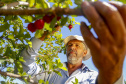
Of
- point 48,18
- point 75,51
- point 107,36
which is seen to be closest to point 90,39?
point 107,36

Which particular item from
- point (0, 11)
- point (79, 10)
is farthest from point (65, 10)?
point (0, 11)

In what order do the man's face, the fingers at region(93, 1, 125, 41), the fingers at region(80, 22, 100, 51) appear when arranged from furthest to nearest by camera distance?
the man's face
the fingers at region(80, 22, 100, 51)
the fingers at region(93, 1, 125, 41)

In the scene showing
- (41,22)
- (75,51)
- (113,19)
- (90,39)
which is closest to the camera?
(113,19)

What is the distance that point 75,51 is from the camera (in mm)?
4316

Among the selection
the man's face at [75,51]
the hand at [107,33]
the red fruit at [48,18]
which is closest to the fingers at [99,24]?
the hand at [107,33]

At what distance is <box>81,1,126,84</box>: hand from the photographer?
0.97 m

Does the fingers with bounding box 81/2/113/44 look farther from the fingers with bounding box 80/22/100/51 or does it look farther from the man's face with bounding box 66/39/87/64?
the man's face with bounding box 66/39/87/64

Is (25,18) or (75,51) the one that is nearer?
(25,18)

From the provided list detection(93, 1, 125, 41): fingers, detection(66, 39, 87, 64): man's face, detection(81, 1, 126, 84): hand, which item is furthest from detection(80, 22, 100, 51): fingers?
detection(66, 39, 87, 64): man's face

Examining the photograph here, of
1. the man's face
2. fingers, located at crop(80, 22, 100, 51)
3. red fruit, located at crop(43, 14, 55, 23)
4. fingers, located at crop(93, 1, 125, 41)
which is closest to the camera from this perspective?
fingers, located at crop(93, 1, 125, 41)

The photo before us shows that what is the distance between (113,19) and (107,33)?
0.10 m

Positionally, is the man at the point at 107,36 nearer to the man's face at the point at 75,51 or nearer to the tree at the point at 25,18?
the tree at the point at 25,18

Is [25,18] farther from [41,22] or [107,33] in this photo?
[107,33]

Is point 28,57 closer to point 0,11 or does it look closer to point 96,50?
point 0,11
